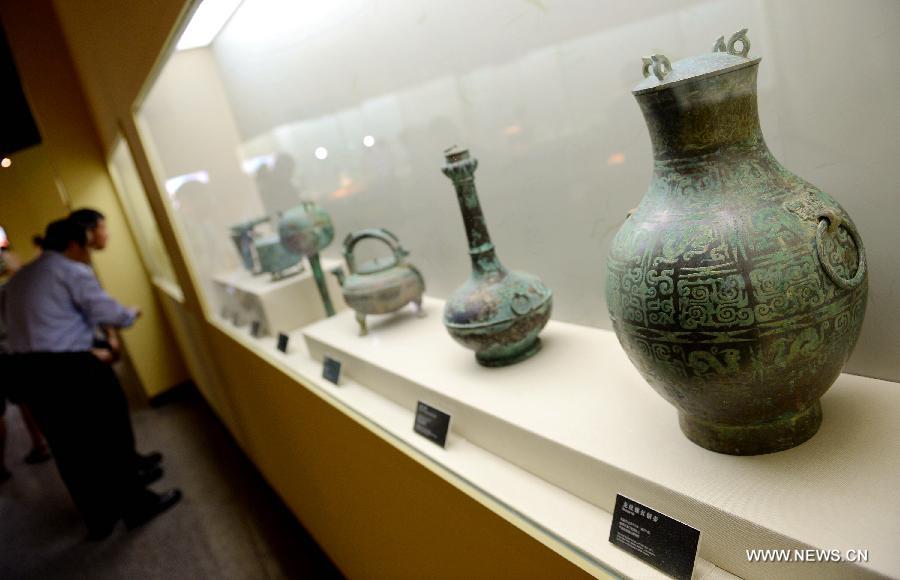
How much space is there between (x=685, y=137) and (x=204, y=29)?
1.56 metres

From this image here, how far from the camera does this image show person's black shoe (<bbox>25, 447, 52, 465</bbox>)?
382 cm

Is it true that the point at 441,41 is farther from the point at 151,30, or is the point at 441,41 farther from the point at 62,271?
the point at 62,271

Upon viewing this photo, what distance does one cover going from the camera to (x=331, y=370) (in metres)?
1.70

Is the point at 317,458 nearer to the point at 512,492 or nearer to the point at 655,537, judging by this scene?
the point at 512,492

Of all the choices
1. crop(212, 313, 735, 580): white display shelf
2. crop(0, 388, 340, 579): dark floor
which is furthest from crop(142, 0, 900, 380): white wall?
crop(0, 388, 340, 579): dark floor

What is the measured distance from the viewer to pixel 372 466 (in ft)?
4.61

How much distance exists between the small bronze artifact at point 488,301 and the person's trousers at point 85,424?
2.14m

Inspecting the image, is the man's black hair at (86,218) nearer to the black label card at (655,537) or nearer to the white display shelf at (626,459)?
the white display shelf at (626,459)

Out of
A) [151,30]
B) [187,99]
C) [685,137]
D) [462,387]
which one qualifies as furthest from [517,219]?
[187,99]

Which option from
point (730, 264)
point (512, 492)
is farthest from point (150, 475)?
point (730, 264)

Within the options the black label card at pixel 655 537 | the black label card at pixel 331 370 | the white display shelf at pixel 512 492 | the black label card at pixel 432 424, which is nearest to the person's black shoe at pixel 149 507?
the black label card at pixel 331 370

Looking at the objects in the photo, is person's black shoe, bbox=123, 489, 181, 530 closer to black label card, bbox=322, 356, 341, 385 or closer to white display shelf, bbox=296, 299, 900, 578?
black label card, bbox=322, 356, 341, 385

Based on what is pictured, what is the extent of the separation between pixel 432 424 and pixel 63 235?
227 centimetres

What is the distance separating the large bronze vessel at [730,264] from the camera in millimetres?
651
